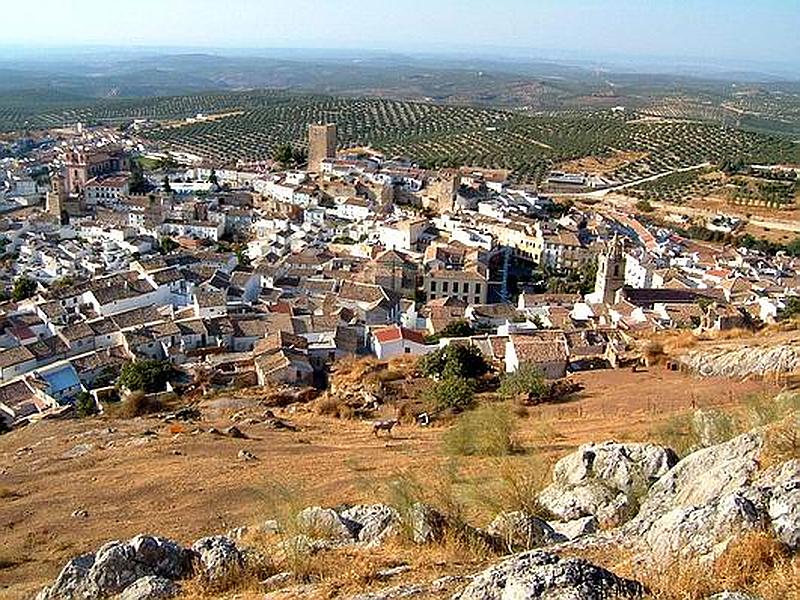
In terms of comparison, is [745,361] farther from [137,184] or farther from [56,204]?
[137,184]

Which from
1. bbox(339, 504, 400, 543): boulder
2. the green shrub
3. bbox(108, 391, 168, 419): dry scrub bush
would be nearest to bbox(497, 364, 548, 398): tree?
the green shrub

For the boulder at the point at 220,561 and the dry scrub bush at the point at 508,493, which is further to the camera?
the dry scrub bush at the point at 508,493

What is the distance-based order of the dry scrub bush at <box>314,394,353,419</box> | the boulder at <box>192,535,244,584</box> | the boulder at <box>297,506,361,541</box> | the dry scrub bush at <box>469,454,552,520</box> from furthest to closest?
the dry scrub bush at <box>314,394,353,419</box>
the dry scrub bush at <box>469,454,552,520</box>
the boulder at <box>297,506,361,541</box>
the boulder at <box>192,535,244,584</box>

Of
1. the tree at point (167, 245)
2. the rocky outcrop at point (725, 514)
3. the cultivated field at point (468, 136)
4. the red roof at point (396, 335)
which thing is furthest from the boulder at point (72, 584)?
the cultivated field at point (468, 136)

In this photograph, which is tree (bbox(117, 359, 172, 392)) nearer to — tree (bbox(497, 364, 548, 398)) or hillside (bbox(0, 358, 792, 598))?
hillside (bbox(0, 358, 792, 598))

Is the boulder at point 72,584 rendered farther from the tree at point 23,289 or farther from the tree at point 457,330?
the tree at point 23,289

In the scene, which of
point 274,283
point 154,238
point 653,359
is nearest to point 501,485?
point 653,359

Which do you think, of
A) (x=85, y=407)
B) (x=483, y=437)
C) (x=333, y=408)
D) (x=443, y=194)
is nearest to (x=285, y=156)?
(x=443, y=194)
